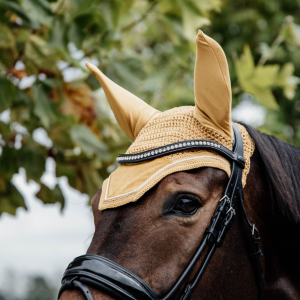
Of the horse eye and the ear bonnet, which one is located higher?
the ear bonnet

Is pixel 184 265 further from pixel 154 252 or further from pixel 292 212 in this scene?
pixel 292 212

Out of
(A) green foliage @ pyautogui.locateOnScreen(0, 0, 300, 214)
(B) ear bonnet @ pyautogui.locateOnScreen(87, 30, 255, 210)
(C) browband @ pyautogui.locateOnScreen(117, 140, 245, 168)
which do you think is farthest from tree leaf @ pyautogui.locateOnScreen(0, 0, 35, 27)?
(C) browband @ pyautogui.locateOnScreen(117, 140, 245, 168)

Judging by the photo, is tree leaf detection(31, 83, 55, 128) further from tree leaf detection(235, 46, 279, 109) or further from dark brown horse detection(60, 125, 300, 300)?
tree leaf detection(235, 46, 279, 109)

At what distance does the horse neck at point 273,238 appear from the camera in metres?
1.65

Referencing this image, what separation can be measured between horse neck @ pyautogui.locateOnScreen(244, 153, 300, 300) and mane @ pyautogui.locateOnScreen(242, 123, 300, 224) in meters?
0.03

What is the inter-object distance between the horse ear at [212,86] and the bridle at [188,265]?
0.33ft

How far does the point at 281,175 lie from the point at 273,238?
12.0 inches

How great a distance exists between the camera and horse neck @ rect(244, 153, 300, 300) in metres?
1.65

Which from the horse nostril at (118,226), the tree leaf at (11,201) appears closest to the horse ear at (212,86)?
the horse nostril at (118,226)

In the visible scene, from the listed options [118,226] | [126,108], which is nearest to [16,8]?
[126,108]

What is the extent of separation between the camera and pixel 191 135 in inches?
60.9

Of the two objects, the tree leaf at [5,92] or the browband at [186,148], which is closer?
the browband at [186,148]

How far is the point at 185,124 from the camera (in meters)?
1.59

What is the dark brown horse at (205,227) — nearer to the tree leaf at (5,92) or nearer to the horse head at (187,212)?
the horse head at (187,212)
